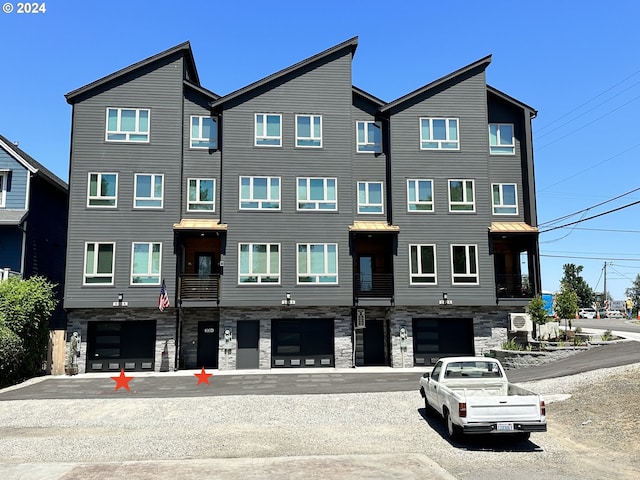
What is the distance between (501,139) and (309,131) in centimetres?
1091

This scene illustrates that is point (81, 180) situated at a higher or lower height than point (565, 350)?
higher

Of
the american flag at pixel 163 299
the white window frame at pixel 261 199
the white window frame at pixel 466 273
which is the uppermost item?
the white window frame at pixel 261 199

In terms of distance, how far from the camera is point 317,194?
26.2 meters

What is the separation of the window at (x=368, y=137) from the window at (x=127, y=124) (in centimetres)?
1113

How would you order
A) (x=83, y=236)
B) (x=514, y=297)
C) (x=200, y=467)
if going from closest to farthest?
(x=200, y=467) → (x=83, y=236) → (x=514, y=297)

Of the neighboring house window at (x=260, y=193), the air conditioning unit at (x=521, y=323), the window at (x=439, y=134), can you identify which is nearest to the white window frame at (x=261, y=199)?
the neighboring house window at (x=260, y=193)

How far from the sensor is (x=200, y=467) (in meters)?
9.48

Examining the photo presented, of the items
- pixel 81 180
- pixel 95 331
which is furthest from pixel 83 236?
pixel 95 331

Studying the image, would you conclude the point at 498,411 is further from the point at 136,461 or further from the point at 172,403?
the point at 172,403

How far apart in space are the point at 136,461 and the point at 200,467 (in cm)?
151

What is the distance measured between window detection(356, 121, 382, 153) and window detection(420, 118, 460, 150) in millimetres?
2316

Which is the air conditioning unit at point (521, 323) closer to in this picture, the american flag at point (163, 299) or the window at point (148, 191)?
the american flag at point (163, 299)

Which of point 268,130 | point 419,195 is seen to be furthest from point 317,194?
point 419,195

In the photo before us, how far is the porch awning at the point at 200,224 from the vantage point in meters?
24.6
